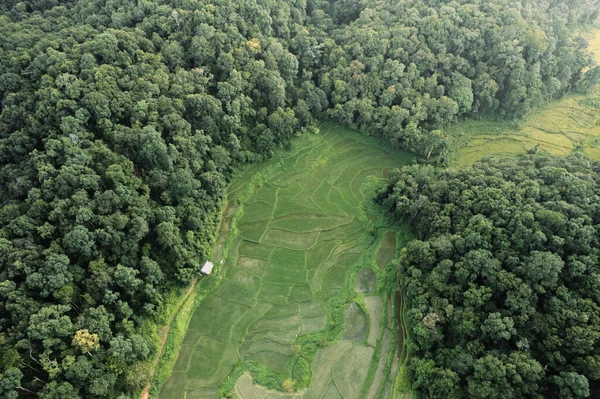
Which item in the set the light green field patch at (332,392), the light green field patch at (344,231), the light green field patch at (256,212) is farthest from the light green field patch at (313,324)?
the light green field patch at (256,212)

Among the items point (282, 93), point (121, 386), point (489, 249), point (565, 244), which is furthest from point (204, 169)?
point (565, 244)

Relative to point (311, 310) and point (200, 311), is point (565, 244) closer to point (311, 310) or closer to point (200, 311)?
point (311, 310)

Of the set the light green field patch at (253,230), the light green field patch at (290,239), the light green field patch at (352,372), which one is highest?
the light green field patch at (253,230)

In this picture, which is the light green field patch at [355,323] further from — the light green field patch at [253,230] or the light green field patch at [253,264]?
the light green field patch at [253,230]

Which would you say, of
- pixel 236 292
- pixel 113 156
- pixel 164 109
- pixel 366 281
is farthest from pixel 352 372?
pixel 164 109

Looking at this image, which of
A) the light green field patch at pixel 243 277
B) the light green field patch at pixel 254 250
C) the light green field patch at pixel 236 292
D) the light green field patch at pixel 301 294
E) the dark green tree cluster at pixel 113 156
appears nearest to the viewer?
the dark green tree cluster at pixel 113 156

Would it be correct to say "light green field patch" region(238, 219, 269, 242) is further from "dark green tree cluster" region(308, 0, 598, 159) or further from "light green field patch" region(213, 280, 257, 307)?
"dark green tree cluster" region(308, 0, 598, 159)
